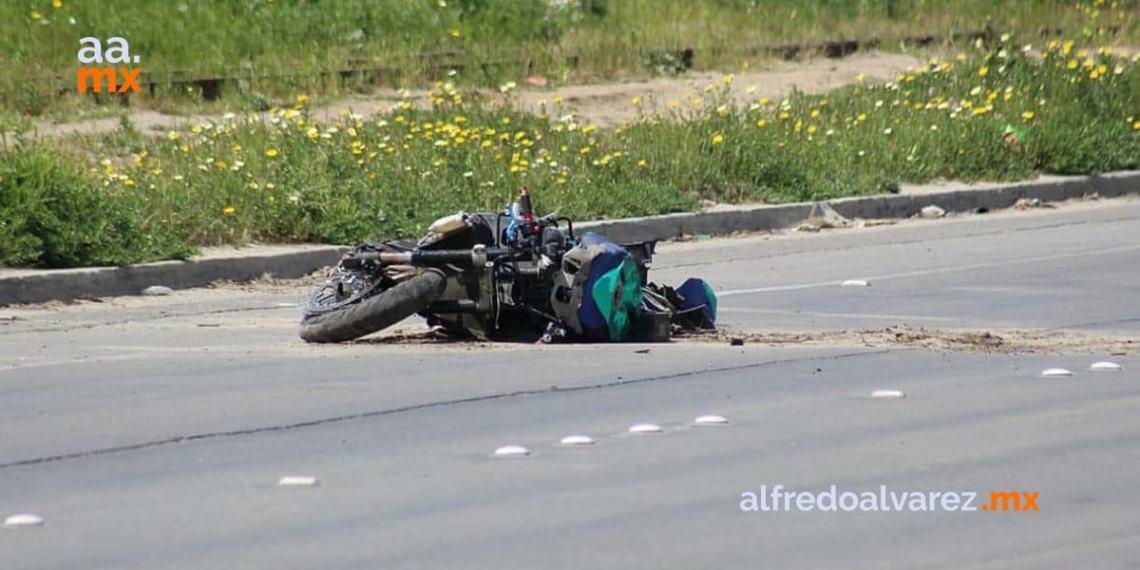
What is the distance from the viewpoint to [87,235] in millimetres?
13070

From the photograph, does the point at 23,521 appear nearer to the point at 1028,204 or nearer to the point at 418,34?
the point at 1028,204

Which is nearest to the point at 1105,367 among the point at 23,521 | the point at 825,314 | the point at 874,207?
the point at 825,314

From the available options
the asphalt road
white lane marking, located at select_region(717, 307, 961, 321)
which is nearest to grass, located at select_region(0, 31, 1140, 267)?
the asphalt road

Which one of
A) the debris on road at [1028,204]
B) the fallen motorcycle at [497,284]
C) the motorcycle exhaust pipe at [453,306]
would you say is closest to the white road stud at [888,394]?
the fallen motorcycle at [497,284]

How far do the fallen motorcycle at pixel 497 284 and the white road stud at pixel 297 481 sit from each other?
9.73 feet

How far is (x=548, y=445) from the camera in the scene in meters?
7.64

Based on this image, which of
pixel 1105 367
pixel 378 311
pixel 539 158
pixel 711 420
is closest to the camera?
pixel 711 420

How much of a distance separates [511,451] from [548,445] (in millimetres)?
206

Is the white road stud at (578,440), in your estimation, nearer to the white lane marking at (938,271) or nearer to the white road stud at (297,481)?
the white road stud at (297,481)

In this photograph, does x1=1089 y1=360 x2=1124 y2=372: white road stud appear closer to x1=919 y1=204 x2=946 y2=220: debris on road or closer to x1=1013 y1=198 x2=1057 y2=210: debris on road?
x1=919 y1=204 x2=946 y2=220: debris on road

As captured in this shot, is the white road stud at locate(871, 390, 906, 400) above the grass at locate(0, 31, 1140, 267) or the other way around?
the other way around

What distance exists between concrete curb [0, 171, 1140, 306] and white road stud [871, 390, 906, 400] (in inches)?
235

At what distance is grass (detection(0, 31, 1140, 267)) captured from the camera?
13.8m

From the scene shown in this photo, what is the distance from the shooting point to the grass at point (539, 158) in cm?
1379
